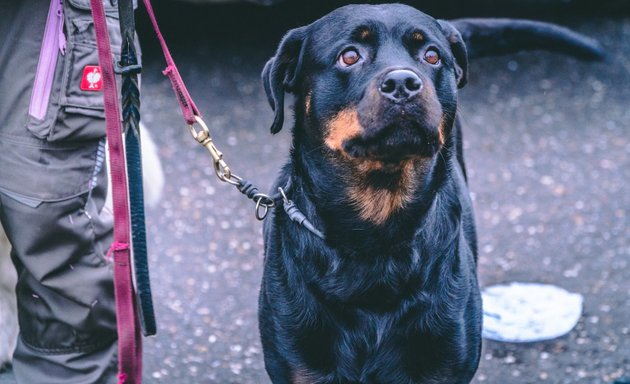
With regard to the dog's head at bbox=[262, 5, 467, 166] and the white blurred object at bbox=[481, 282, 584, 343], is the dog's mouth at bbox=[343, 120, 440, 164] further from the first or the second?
the white blurred object at bbox=[481, 282, 584, 343]

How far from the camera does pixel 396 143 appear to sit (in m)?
2.37

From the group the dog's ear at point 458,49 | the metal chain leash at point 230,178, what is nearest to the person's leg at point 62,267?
the metal chain leash at point 230,178

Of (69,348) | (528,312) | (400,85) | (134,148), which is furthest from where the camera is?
(528,312)

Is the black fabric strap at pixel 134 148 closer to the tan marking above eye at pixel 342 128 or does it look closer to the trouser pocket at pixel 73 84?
the trouser pocket at pixel 73 84

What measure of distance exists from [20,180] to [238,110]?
122 inches

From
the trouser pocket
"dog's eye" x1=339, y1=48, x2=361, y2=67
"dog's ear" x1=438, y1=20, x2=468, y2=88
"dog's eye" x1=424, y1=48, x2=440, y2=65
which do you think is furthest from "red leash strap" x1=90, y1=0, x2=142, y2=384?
"dog's ear" x1=438, y1=20, x2=468, y2=88

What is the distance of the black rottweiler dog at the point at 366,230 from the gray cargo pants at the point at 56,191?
1.76 feet

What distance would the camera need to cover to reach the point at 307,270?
254cm

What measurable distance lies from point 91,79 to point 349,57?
748mm

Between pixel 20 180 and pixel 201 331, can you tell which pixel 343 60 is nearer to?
pixel 20 180

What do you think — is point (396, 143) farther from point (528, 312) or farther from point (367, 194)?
point (528, 312)

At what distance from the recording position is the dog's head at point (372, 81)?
2.35 m

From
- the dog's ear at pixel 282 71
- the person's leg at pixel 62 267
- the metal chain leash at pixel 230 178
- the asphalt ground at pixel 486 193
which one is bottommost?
the asphalt ground at pixel 486 193

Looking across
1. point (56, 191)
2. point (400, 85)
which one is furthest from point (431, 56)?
point (56, 191)
